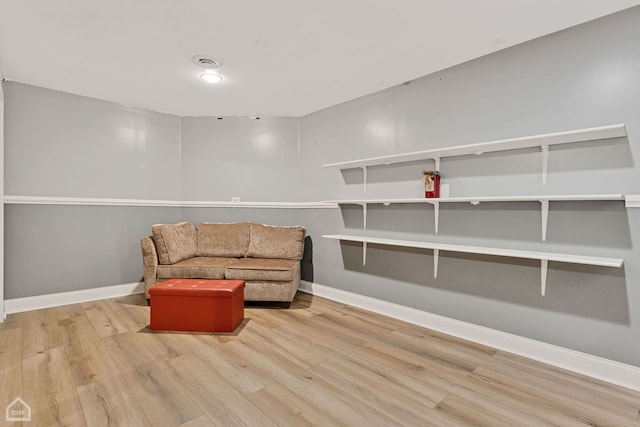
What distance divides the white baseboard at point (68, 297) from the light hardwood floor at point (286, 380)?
1.37ft

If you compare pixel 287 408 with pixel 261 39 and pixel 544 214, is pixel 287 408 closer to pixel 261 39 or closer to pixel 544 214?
pixel 544 214

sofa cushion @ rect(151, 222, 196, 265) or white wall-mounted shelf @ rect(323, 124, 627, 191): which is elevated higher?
white wall-mounted shelf @ rect(323, 124, 627, 191)

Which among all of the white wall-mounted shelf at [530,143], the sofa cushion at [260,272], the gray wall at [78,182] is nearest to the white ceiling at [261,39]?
the gray wall at [78,182]

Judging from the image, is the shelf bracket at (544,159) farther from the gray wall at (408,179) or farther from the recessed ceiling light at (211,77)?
the recessed ceiling light at (211,77)

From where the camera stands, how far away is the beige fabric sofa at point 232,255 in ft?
11.4

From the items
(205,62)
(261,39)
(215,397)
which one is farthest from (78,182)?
(215,397)

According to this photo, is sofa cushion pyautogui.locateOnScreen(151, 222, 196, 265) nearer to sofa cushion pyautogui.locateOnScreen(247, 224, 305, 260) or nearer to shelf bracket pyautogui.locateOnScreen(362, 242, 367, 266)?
sofa cushion pyautogui.locateOnScreen(247, 224, 305, 260)

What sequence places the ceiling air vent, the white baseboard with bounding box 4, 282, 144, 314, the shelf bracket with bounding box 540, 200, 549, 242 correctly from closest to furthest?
the shelf bracket with bounding box 540, 200, 549, 242
the ceiling air vent
the white baseboard with bounding box 4, 282, 144, 314

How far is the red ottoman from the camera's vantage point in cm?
279

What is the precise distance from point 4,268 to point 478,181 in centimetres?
463

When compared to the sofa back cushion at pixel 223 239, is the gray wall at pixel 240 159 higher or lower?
higher

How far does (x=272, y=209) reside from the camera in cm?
444

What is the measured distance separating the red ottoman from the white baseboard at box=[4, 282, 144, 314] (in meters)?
1.47

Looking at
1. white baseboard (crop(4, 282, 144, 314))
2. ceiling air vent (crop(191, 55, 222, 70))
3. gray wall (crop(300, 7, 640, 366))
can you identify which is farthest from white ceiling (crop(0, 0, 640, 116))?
white baseboard (crop(4, 282, 144, 314))
